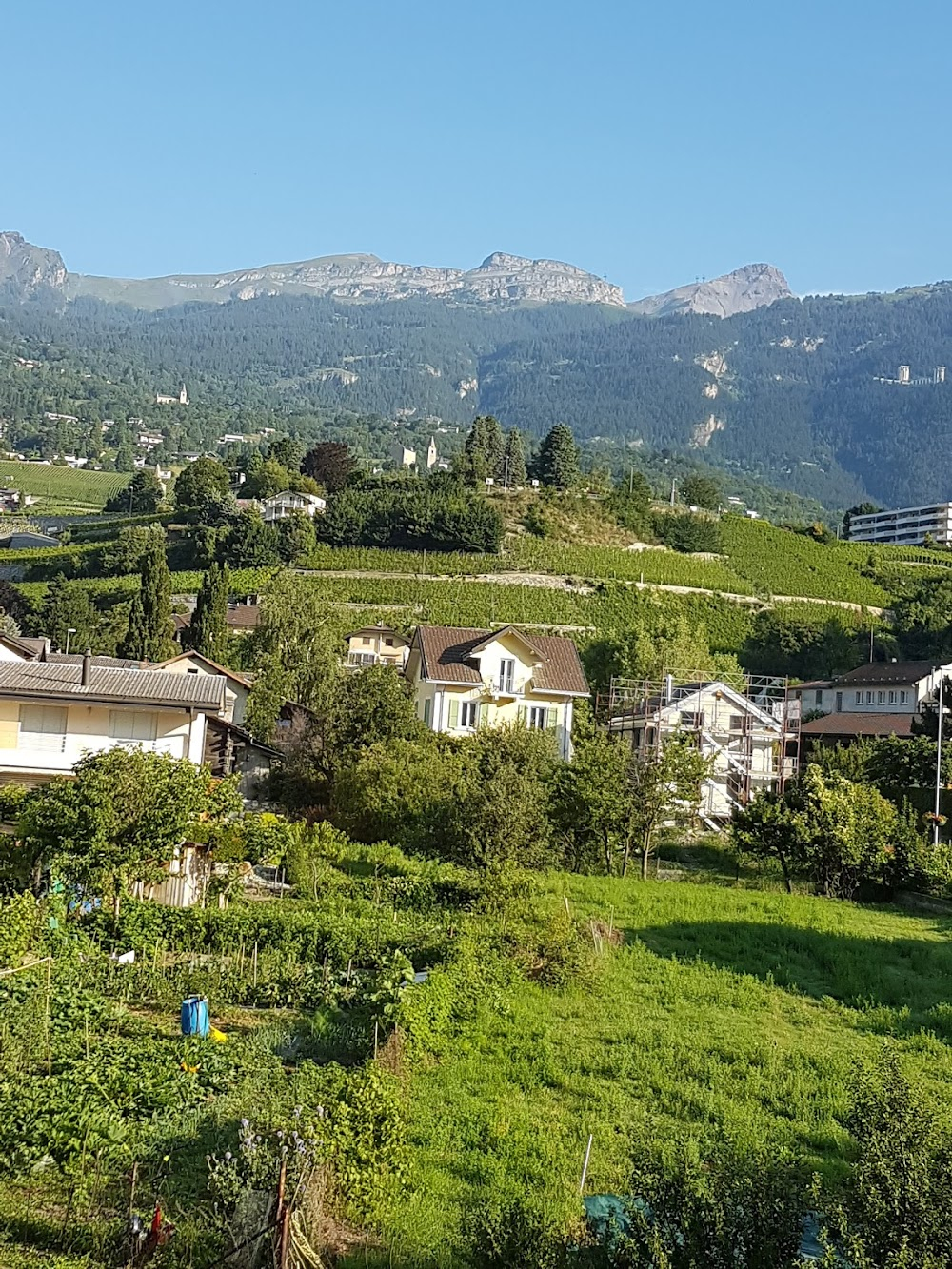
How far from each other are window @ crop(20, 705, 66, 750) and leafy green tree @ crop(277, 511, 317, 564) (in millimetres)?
52112

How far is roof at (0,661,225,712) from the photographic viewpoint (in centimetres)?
2730

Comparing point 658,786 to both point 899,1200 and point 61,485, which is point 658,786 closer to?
point 899,1200

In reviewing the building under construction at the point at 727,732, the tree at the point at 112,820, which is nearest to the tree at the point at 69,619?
the building under construction at the point at 727,732

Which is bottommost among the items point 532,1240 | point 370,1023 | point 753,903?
point 753,903

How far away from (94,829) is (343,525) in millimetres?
64978

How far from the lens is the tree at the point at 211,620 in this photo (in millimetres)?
58625

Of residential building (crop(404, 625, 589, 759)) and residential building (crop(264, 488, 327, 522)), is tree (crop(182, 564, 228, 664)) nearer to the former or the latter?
residential building (crop(404, 625, 589, 759))

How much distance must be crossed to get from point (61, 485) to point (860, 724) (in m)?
131

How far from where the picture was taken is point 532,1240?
775cm

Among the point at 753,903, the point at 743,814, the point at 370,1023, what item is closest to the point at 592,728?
the point at 743,814

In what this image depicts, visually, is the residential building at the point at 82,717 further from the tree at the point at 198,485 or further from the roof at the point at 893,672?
the tree at the point at 198,485

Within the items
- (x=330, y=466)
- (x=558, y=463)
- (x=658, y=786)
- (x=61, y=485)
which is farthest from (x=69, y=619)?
(x=61, y=485)

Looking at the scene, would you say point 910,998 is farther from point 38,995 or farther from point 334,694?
point 334,694

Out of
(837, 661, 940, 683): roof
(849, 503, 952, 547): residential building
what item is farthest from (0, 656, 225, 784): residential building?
(849, 503, 952, 547): residential building
